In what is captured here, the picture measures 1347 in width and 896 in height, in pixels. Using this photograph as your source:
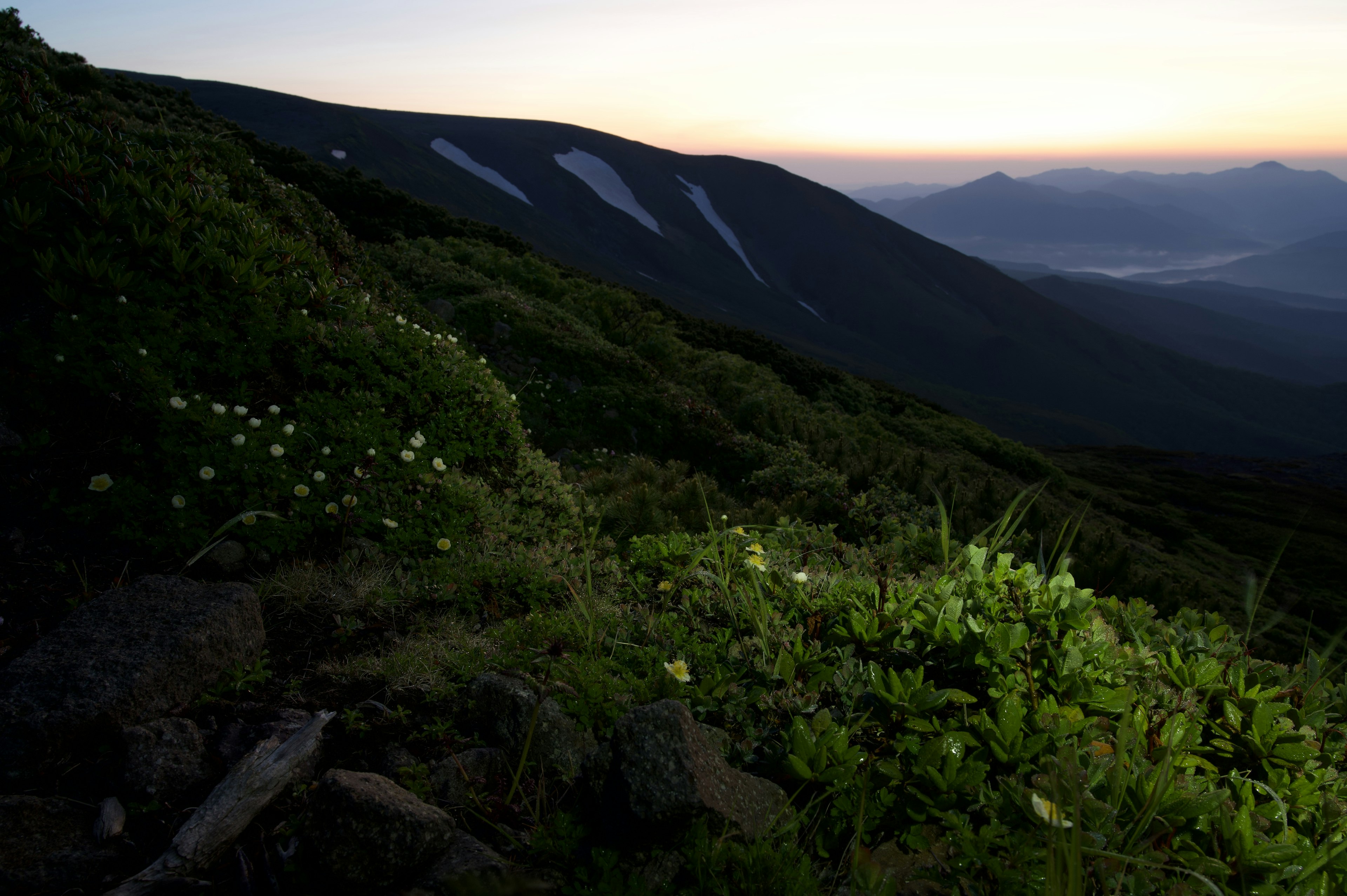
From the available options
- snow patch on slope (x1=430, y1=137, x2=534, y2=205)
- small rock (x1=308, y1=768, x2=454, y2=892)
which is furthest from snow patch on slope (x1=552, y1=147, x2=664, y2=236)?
small rock (x1=308, y1=768, x2=454, y2=892)

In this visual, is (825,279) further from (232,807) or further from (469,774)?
(232,807)

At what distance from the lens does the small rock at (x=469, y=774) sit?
2.32 meters

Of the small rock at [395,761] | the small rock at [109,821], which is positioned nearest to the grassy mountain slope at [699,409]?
the small rock at [395,761]

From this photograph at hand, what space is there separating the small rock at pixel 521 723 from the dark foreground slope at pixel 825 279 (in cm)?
10485

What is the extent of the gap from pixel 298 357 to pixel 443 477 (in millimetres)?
1323

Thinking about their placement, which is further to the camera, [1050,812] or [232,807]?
[232,807]

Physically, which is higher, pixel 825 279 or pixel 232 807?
pixel 825 279

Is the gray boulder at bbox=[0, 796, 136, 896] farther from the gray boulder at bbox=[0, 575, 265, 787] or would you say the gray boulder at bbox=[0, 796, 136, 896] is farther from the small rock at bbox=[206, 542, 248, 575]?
the small rock at bbox=[206, 542, 248, 575]

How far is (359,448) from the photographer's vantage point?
419cm

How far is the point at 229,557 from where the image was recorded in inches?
140

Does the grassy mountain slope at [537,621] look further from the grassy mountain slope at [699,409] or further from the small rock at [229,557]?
the grassy mountain slope at [699,409]

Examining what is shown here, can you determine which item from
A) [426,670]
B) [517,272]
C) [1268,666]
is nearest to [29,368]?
[426,670]

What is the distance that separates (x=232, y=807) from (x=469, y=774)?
730 millimetres

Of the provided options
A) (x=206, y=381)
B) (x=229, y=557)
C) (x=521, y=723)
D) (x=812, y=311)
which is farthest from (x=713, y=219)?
(x=521, y=723)
